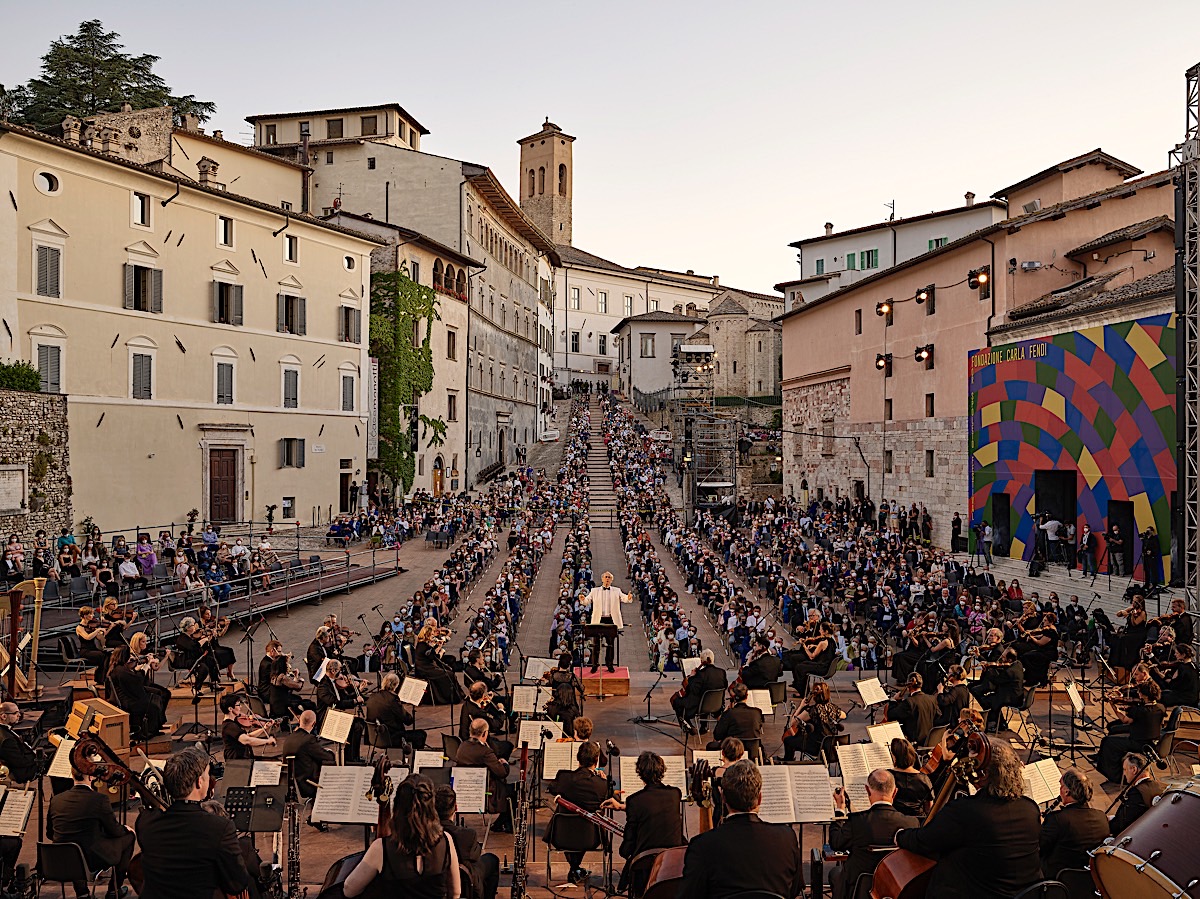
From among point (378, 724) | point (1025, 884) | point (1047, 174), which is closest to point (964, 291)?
point (1047, 174)

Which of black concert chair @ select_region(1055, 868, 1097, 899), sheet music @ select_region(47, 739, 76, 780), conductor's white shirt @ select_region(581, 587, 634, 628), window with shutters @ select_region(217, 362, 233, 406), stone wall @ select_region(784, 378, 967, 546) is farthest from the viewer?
stone wall @ select_region(784, 378, 967, 546)

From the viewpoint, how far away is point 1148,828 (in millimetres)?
4320

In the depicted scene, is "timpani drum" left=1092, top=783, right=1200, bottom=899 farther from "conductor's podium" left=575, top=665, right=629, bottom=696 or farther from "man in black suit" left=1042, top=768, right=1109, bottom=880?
"conductor's podium" left=575, top=665, right=629, bottom=696

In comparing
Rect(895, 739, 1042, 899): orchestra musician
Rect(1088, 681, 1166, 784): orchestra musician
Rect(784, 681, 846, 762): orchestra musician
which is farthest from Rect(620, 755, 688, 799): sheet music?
Rect(1088, 681, 1166, 784): orchestra musician

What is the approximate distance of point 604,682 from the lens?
14594 mm

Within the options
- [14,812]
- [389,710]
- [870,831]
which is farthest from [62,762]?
[870,831]

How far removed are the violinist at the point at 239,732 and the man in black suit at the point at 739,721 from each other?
4680mm

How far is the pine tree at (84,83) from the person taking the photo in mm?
43750

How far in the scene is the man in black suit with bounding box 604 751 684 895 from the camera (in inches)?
266

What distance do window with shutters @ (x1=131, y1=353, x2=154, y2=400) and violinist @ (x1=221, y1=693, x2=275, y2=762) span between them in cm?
2106

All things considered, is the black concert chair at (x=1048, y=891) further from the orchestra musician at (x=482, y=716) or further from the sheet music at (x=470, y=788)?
the orchestra musician at (x=482, y=716)

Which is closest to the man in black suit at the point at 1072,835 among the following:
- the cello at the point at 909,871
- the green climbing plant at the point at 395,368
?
the cello at the point at 909,871

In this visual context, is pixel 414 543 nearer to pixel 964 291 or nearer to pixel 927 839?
pixel 964 291

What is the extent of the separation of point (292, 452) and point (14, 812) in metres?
28.3
